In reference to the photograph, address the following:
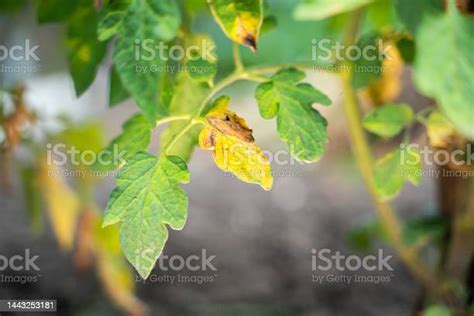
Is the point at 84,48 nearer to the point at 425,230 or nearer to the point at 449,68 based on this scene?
the point at 449,68

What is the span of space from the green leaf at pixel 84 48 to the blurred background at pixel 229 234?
0.32 m

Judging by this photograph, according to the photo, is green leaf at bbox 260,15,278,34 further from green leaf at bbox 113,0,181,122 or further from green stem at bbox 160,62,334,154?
green leaf at bbox 113,0,181,122

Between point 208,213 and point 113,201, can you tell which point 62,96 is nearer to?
point 208,213

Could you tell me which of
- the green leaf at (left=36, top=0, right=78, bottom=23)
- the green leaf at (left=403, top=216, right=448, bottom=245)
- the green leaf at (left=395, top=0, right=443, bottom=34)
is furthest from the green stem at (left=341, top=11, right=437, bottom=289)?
the green leaf at (left=36, top=0, right=78, bottom=23)

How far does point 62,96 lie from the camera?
285 cm

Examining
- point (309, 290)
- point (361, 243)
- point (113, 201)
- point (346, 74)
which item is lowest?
point (309, 290)

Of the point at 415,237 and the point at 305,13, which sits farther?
the point at 415,237

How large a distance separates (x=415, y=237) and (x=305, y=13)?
22.5 inches


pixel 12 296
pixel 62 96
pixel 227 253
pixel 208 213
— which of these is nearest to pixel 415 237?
pixel 227 253

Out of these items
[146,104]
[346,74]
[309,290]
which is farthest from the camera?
[309,290]

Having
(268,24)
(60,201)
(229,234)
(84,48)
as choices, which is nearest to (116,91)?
(84,48)

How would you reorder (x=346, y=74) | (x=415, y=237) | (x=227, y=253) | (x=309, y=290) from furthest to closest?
(x=227, y=253)
(x=309, y=290)
(x=415, y=237)
(x=346, y=74)

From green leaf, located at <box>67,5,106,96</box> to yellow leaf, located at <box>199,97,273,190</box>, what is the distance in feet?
0.62

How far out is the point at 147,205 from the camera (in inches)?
25.2
